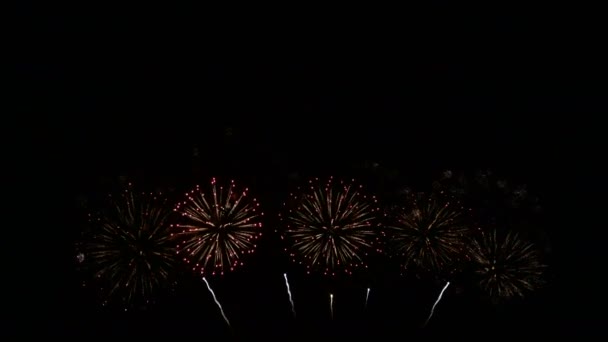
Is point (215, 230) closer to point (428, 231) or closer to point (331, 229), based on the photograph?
point (331, 229)

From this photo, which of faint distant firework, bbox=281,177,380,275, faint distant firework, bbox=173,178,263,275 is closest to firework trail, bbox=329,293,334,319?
faint distant firework, bbox=281,177,380,275

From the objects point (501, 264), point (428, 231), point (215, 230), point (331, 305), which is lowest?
point (331, 305)

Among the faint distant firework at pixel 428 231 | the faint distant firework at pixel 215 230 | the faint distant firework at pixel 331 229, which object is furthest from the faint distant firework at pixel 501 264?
the faint distant firework at pixel 215 230

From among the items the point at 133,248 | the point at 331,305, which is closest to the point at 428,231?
the point at 331,305

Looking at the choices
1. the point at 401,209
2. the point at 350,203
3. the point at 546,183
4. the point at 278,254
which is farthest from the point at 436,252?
the point at 546,183

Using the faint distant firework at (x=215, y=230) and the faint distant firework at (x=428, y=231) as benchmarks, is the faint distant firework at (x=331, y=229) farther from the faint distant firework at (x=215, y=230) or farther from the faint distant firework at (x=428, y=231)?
the faint distant firework at (x=215, y=230)

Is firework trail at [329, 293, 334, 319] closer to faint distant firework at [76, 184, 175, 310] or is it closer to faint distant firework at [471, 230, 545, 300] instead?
faint distant firework at [471, 230, 545, 300]
